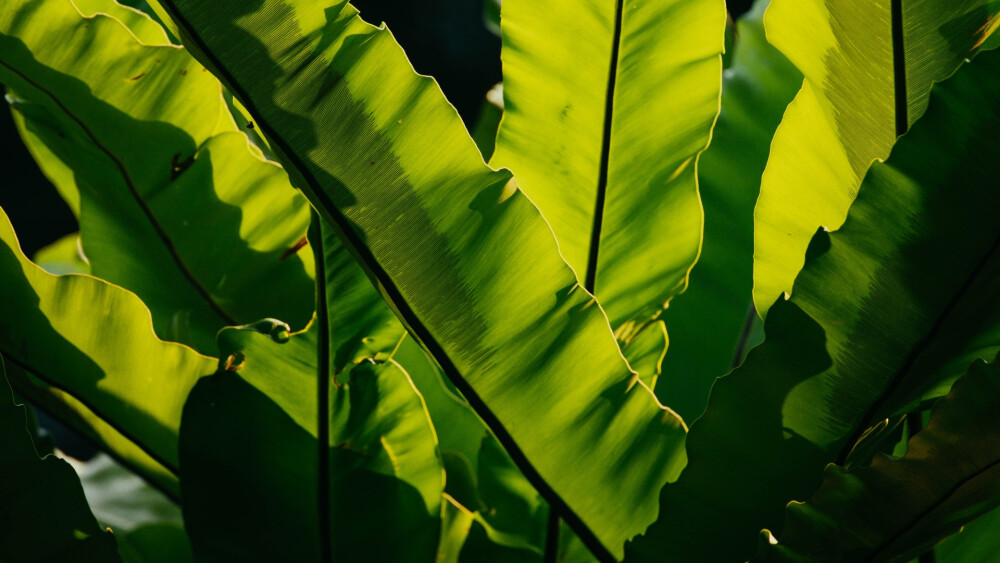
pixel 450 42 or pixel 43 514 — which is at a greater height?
pixel 43 514

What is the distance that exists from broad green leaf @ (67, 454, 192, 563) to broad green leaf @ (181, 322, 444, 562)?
103mm

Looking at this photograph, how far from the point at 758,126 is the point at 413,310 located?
1.17 feet

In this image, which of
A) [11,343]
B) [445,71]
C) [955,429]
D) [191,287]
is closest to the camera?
[955,429]

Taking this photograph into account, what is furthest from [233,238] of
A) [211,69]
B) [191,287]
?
[211,69]

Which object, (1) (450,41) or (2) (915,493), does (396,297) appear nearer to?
(2) (915,493)

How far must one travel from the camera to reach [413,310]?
306mm

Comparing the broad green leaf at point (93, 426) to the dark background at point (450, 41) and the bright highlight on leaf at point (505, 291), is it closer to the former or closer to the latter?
the bright highlight on leaf at point (505, 291)

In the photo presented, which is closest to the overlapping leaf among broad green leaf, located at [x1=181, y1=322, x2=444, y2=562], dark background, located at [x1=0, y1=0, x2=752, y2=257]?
broad green leaf, located at [x1=181, y1=322, x2=444, y2=562]

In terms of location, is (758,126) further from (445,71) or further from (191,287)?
(445,71)

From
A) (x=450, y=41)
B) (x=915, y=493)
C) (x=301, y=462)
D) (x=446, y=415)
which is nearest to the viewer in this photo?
(x=915, y=493)

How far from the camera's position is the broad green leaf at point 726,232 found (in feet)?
1.82

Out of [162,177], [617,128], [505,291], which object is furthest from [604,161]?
[162,177]

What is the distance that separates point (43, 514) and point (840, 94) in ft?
1.28

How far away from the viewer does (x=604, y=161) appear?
40cm
